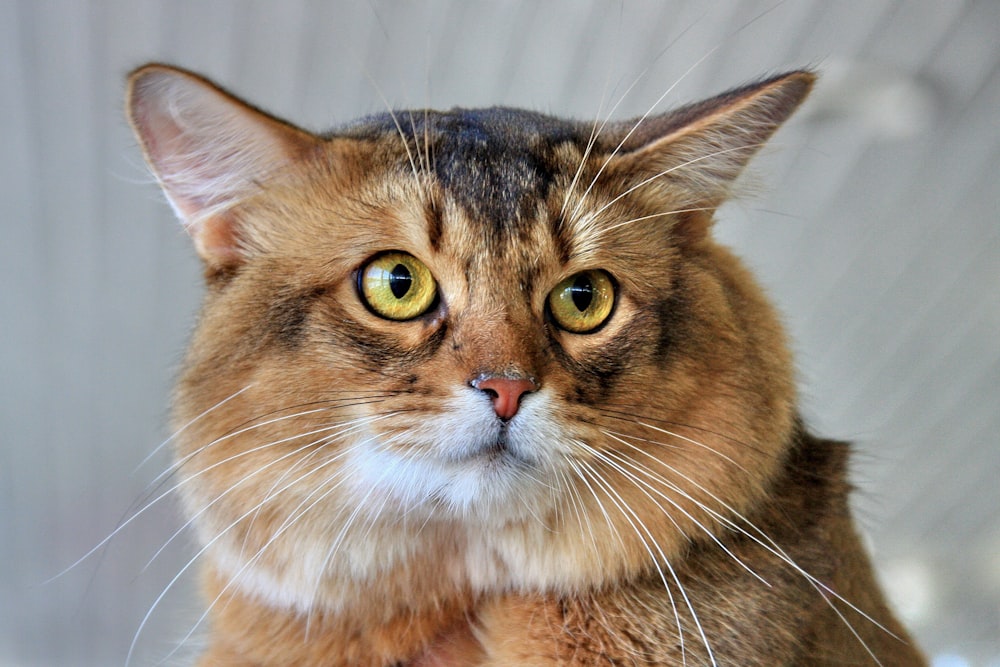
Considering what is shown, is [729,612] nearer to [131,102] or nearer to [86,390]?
[131,102]

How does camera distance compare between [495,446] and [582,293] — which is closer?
[495,446]

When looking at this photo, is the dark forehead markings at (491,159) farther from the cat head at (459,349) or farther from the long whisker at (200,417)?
the long whisker at (200,417)

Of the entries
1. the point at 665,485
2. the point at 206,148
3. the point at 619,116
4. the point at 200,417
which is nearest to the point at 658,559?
the point at 665,485

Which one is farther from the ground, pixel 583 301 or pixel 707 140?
pixel 707 140

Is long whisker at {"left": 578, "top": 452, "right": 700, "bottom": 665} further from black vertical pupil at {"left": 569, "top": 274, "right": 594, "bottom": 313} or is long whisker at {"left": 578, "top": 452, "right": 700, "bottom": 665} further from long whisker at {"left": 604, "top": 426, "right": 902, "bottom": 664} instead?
black vertical pupil at {"left": 569, "top": 274, "right": 594, "bottom": 313}

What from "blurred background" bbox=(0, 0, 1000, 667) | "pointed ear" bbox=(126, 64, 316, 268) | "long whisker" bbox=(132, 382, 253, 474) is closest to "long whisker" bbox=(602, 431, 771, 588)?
"blurred background" bbox=(0, 0, 1000, 667)

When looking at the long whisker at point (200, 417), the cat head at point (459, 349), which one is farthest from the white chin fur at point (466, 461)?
the long whisker at point (200, 417)

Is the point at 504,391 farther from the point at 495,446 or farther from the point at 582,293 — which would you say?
the point at 582,293
